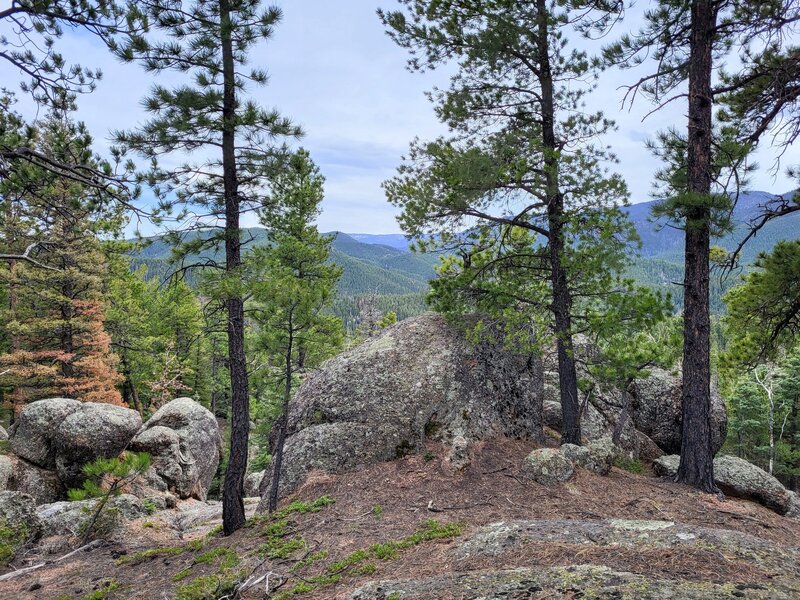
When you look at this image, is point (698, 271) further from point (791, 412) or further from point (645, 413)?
point (791, 412)

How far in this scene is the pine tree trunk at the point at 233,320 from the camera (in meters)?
8.27

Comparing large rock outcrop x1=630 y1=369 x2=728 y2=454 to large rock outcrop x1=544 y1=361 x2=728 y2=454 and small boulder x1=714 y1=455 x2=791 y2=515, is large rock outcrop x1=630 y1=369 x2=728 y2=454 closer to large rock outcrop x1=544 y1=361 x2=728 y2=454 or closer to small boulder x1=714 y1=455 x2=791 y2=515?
large rock outcrop x1=544 y1=361 x2=728 y2=454

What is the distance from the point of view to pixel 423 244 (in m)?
10.1

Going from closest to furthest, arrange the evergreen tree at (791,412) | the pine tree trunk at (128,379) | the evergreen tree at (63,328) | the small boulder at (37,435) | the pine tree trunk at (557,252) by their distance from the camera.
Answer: the pine tree trunk at (557,252), the small boulder at (37,435), the evergreen tree at (63,328), the evergreen tree at (791,412), the pine tree trunk at (128,379)

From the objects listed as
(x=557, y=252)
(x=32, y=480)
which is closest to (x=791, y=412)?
(x=557, y=252)

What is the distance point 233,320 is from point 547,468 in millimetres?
6613

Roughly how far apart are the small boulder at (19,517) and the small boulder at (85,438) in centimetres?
555

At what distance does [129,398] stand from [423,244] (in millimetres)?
30079

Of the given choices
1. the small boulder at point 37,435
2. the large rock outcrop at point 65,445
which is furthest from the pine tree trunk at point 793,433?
the small boulder at point 37,435

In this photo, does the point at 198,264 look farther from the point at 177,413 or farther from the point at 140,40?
the point at 177,413

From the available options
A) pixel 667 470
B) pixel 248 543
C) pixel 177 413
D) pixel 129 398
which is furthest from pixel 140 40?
pixel 129 398

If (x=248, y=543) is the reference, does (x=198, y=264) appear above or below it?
above

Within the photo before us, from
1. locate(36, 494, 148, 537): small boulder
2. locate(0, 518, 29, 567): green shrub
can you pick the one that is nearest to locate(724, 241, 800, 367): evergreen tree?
locate(36, 494, 148, 537): small boulder

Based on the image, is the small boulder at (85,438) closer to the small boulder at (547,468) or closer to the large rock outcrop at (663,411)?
the small boulder at (547,468)
